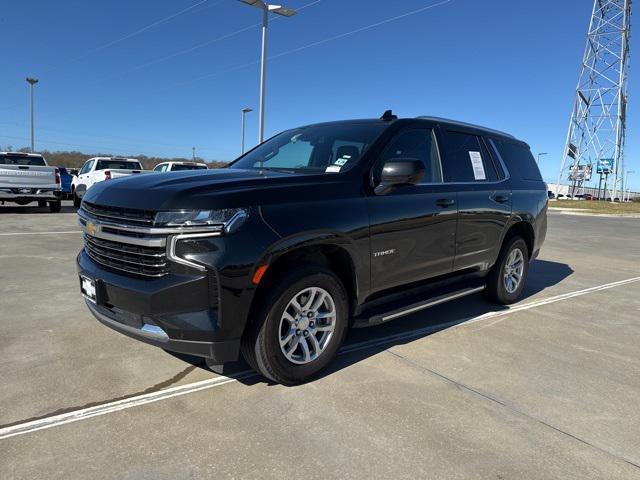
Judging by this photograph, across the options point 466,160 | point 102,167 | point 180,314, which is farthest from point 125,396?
point 102,167

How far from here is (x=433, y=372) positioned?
3645 millimetres

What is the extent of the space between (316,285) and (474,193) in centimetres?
227

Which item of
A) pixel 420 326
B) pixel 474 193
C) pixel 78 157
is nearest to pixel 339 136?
pixel 474 193

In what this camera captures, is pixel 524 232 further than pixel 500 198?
Yes

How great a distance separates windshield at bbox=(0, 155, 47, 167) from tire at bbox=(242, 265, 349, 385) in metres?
14.7

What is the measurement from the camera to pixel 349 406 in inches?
121

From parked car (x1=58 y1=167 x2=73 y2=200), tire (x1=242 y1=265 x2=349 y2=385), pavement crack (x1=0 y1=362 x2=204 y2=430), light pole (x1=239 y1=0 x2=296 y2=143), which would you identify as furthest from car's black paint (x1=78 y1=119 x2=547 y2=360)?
parked car (x1=58 y1=167 x2=73 y2=200)

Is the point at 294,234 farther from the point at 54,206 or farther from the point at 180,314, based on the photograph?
the point at 54,206

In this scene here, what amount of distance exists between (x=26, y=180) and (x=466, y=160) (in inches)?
564

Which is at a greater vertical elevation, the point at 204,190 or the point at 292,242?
the point at 204,190

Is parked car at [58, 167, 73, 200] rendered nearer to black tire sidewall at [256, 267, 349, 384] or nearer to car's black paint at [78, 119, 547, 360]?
car's black paint at [78, 119, 547, 360]

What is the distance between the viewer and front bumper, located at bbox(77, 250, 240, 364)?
280cm

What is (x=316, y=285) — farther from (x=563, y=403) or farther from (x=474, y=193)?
(x=474, y=193)

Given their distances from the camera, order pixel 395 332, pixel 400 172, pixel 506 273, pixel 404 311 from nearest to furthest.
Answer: pixel 400 172 < pixel 404 311 < pixel 395 332 < pixel 506 273
